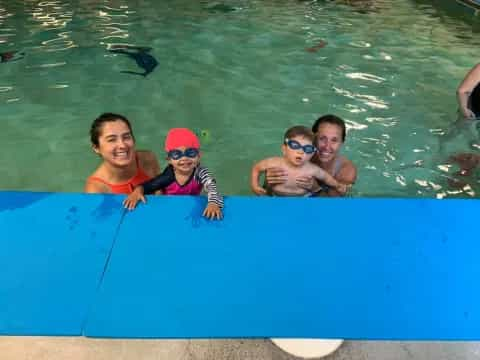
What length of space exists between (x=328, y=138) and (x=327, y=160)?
372mm

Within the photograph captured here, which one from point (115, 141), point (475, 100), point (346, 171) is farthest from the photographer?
point (475, 100)

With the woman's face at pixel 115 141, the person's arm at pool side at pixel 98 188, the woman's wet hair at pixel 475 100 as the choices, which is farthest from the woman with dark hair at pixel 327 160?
the woman's wet hair at pixel 475 100

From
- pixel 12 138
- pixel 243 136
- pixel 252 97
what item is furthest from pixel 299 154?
pixel 12 138

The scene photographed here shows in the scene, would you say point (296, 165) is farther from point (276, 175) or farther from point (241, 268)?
point (241, 268)

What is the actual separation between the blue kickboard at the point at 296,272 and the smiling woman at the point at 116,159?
60cm

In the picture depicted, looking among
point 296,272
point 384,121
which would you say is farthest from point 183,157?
point 384,121

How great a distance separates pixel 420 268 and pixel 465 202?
79 cm

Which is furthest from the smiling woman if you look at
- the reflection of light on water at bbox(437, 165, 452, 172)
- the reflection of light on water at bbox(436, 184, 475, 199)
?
the reflection of light on water at bbox(437, 165, 452, 172)

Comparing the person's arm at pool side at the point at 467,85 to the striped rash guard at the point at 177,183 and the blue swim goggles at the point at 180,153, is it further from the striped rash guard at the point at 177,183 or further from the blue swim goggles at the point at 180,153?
the blue swim goggles at the point at 180,153

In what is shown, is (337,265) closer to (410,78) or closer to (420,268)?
(420,268)

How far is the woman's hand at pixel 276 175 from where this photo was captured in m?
3.60

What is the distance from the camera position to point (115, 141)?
2.88m

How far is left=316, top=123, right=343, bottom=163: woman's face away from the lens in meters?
3.40

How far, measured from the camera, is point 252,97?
6.12m
